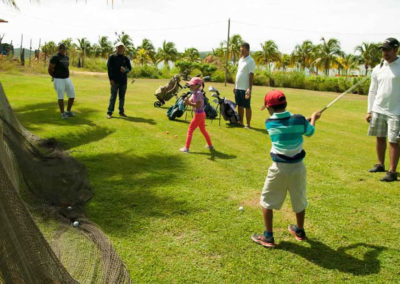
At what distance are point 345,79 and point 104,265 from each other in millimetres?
34762

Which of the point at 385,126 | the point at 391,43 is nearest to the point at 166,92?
the point at 385,126

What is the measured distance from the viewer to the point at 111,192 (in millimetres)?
5215

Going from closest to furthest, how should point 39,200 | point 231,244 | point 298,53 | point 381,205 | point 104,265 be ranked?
point 104,265 < point 231,244 < point 39,200 < point 381,205 < point 298,53

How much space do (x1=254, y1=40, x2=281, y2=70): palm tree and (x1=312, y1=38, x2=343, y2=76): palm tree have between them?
1428 centimetres

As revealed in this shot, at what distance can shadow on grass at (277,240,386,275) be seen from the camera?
3.59 meters

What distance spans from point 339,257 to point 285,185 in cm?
96


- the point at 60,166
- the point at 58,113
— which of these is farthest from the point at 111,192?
the point at 58,113

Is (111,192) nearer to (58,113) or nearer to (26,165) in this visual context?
(26,165)

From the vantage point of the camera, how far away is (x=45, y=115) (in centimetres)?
1073

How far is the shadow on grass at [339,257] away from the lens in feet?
11.8

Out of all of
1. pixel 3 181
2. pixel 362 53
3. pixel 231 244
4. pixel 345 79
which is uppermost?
pixel 362 53

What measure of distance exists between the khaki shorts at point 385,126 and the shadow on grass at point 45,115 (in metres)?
6.99

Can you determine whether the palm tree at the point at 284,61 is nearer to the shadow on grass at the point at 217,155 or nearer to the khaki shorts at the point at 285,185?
the shadow on grass at the point at 217,155

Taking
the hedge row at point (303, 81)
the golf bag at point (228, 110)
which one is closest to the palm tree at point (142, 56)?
the hedge row at point (303, 81)
